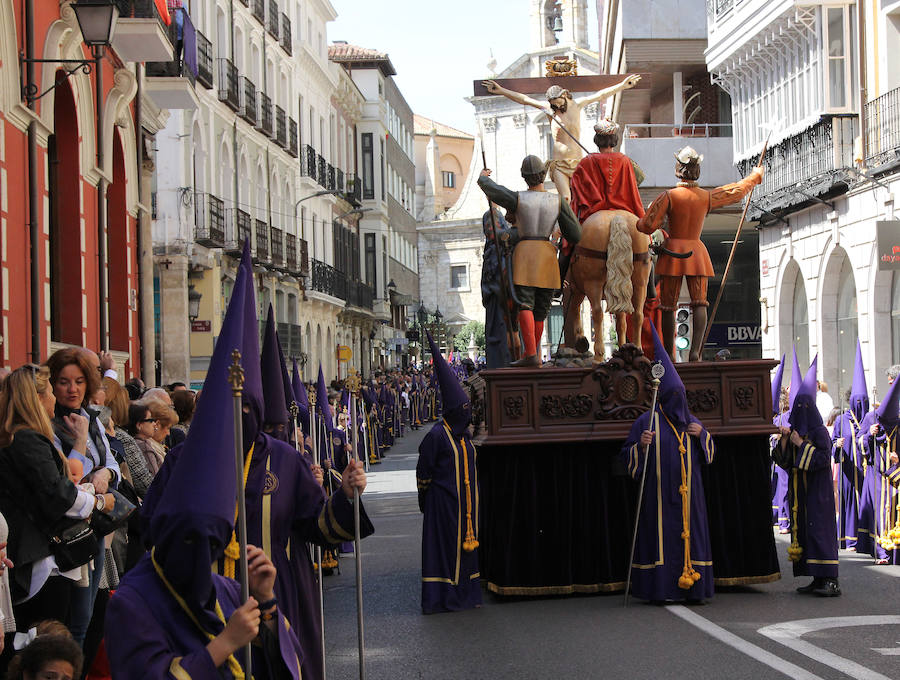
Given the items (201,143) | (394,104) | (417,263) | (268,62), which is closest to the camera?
(201,143)

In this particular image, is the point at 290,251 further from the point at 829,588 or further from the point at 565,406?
the point at 829,588

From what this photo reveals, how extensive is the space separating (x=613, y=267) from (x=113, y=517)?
587cm

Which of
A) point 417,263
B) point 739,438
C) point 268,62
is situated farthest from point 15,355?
point 417,263

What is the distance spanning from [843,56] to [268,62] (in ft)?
70.4

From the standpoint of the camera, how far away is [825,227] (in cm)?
2605

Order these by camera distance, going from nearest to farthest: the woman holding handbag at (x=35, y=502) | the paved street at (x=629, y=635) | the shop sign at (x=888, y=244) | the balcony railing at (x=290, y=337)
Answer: the woman holding handbag at (x=35, y=502), the paved street at (x=629, y=635), the shop sign at (x=888, y=244), the balcony railing at (x=290, y=337)

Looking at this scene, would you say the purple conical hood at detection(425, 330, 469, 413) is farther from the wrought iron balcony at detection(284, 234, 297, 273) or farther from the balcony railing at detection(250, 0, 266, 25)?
the wrought iron balcony at detection(284, 234, 297, 273)

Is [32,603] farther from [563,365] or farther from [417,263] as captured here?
[417,263]

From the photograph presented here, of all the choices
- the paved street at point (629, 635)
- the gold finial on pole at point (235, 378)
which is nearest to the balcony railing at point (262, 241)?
the paved street at point (629, 635)

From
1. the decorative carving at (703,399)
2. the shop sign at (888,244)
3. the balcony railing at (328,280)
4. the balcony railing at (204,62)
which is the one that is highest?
the balcony railing at (204,62)

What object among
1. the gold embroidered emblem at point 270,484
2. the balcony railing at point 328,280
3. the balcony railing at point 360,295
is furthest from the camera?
the balcony railing at point 360,295

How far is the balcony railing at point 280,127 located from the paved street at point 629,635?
30.7 metres

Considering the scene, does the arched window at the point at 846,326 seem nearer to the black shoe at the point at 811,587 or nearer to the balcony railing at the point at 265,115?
the black shoe at the point at 811,587

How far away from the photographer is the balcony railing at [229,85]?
3453cm
